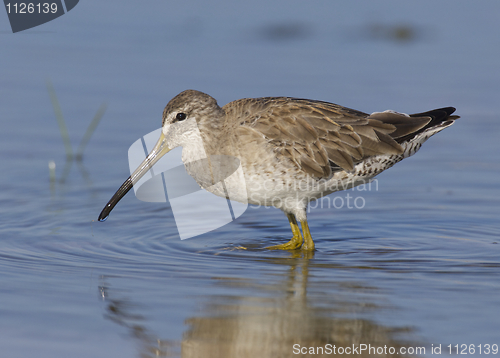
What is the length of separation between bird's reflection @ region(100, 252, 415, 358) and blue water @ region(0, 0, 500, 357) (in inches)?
0.7

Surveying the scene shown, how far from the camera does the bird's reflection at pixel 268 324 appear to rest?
4.77 m

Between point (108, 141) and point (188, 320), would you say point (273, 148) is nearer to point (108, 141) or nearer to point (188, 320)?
point (188, 320)

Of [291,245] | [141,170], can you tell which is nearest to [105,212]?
[141,170]

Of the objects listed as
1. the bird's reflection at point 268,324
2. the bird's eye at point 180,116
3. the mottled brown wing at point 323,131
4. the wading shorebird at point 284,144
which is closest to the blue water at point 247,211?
the bird's reflection at point 268,324

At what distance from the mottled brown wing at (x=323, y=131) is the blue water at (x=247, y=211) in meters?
0.87

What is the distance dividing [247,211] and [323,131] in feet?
5.35

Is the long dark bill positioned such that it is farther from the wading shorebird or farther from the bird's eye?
the bird's eye

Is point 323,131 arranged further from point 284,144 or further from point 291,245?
point 291,245

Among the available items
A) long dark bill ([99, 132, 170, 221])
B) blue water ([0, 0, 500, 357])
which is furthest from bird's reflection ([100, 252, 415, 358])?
long dark bill ([99, 132, 170, 221])

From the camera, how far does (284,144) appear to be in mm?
7141

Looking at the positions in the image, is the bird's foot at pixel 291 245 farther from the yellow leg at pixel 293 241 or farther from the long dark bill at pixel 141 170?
the long dark bill at pixel 141 170

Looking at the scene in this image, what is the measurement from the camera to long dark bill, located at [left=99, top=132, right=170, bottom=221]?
731 centimetres

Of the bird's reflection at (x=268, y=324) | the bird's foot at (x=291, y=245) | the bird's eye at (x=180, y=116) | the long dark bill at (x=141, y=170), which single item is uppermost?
the bird's eye at (x=180, y=116)

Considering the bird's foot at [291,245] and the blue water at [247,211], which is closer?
the blue water at [247,211]
